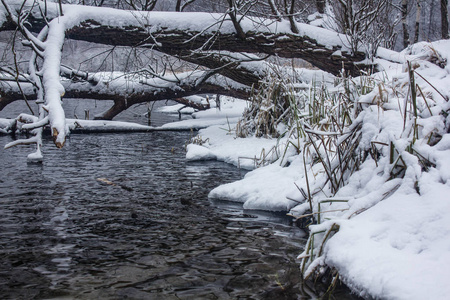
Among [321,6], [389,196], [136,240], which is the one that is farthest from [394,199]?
[321,6]

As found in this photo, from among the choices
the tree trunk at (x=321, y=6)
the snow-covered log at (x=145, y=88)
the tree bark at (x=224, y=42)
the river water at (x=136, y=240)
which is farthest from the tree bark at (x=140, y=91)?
the river water at (x=136, y=240)

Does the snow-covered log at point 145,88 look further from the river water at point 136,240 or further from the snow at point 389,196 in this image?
the snow at point 389,196

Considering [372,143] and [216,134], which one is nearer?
[372,143]

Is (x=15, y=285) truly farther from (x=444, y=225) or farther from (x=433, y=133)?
(x=433, y=133)

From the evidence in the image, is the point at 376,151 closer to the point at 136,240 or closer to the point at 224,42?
the point at 136,240

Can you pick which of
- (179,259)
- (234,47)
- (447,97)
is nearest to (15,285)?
(179,259)

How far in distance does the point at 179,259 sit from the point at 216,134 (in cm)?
549

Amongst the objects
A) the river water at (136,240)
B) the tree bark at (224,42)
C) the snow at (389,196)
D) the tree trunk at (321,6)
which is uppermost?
the tree trunk at (321,6)

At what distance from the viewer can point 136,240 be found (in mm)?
2770

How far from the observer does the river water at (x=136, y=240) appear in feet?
6.89

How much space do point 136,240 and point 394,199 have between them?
1.62 m

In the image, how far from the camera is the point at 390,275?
71.1 inches

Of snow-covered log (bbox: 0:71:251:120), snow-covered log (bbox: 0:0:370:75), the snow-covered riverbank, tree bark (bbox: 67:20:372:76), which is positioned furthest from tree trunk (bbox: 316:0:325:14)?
the snow-covered riverbank

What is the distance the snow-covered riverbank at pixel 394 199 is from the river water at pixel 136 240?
0.22 metres
